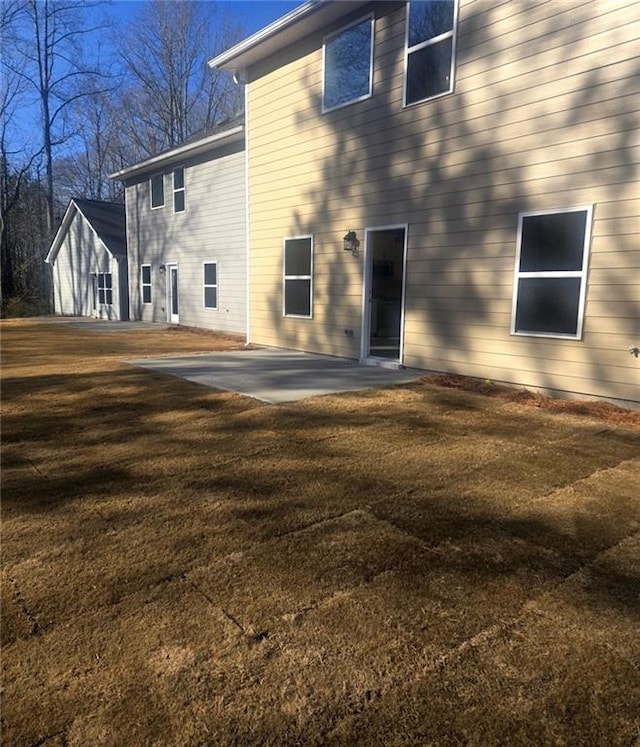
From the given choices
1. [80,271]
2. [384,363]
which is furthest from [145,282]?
[384,363]

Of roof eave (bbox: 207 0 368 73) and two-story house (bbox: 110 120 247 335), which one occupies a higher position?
roof eave (bbox: 207 0 368 73)

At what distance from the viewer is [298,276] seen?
28.1ft

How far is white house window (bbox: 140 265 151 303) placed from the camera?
16.5 metres

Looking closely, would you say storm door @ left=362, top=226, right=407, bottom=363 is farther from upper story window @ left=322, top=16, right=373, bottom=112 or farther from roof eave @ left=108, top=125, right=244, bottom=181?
roof eave @ left=108, top=125, right=244, bottom=181

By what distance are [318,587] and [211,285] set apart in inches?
477

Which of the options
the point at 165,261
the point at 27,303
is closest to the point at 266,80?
the point at 165,261

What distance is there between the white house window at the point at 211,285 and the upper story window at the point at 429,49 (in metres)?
7.62

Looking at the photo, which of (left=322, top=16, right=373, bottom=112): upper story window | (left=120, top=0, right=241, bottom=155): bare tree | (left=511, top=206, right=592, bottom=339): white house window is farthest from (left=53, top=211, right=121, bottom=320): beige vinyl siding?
(left=511, top=206, right=592, bottom=339): white house window

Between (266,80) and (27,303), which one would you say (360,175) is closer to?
(266,80)

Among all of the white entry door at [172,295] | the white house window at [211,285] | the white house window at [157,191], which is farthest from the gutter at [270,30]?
the white entry door at [172,295]

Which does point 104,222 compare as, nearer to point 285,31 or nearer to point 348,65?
point 285,31

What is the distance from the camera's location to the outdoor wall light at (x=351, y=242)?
739 centimetres

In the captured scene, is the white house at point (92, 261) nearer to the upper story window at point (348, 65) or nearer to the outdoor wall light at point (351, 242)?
the upper story window at point (348, 65)

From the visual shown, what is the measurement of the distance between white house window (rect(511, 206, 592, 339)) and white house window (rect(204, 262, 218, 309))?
9.02 meters
